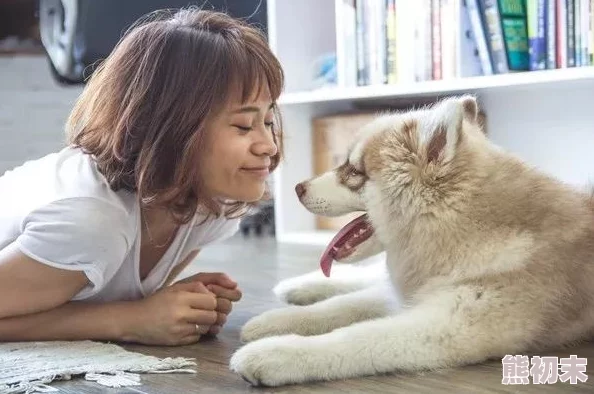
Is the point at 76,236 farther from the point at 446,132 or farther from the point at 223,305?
the point at 446,132

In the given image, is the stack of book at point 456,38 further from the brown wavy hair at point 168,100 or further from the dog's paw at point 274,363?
the dog's paw at point 274,363

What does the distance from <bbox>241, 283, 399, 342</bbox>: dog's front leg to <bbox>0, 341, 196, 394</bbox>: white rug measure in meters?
0.15

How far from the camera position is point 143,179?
126 centimetres

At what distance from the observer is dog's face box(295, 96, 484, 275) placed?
1169 mm

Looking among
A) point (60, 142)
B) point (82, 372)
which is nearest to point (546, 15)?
point (82, 372)

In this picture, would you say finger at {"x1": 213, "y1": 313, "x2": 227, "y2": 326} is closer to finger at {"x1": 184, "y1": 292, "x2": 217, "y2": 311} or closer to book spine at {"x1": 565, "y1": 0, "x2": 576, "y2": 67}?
finger at {"x1": 184, "y1": 292, "x2": 217, "y2": 311}

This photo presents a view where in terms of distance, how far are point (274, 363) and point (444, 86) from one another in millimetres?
1606

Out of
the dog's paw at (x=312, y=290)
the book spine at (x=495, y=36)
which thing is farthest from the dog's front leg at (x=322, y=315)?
the book spine at (x=495, y=36)

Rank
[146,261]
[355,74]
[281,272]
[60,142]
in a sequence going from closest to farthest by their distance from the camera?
[146,261], [281,272], [355,74], [60,142]

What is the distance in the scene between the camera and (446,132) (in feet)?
3.84

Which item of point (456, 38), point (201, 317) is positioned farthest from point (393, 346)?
point (456, 38)

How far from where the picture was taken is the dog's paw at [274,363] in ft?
3.33

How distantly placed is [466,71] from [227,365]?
1.58 m

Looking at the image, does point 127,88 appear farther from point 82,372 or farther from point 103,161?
point 82,372
